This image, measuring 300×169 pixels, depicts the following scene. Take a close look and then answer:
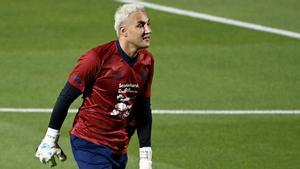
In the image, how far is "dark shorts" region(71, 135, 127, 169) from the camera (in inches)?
395

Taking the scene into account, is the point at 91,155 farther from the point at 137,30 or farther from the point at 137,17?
the point at 137,17

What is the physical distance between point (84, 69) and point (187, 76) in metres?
7.94

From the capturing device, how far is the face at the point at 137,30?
9.98 metres

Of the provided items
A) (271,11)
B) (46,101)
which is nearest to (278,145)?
(46,101)

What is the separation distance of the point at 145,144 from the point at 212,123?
525cm

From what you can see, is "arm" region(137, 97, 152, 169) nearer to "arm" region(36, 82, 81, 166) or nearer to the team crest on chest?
the team crest on chest

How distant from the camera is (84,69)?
32.3 feet

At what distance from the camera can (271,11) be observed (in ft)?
71.3

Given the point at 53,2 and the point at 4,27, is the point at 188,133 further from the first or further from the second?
the point at 53,2

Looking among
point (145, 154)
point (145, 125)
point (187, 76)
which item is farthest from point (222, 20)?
point (145, 154)

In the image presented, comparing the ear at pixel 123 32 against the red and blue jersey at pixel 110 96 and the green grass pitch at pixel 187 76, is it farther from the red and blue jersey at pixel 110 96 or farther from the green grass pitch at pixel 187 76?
the green grass pitch at pixel 187 76

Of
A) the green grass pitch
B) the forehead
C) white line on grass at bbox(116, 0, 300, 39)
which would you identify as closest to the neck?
the forehead

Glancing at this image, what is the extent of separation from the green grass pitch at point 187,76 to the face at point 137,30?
3.81 metres

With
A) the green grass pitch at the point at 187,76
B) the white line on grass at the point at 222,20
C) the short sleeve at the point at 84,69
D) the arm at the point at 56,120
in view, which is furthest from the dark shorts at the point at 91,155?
the white line on grass at the point at 222,20
